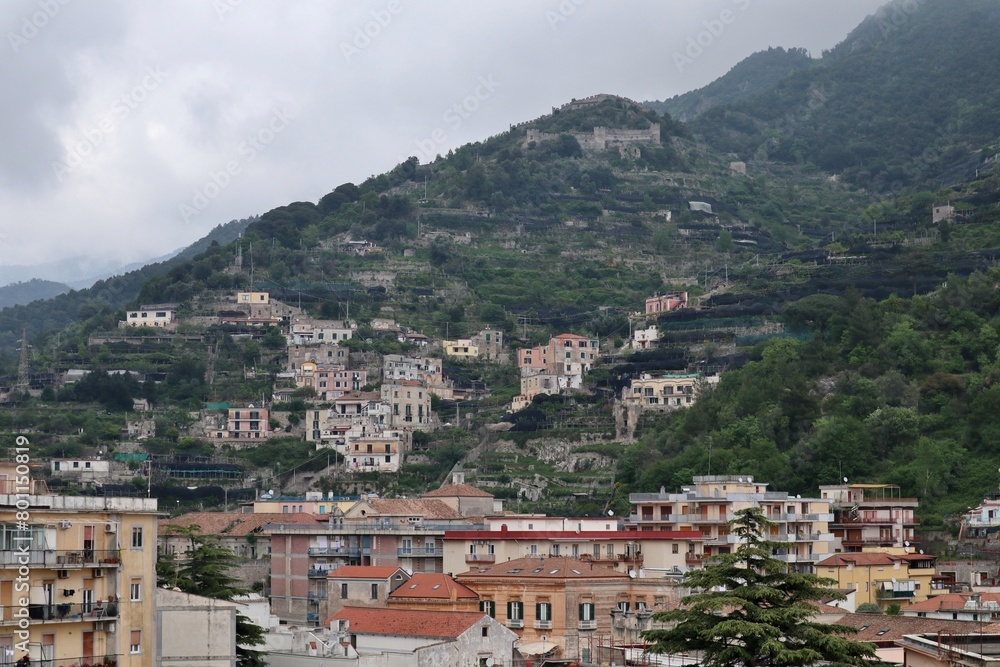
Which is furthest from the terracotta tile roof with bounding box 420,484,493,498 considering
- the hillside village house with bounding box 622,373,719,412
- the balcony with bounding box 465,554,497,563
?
the hillside village house with bounding box 622,373,719,412

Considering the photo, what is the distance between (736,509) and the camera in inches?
2425

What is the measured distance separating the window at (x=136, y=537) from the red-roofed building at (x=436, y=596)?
64.1 ft

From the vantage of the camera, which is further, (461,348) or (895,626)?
(461,348)

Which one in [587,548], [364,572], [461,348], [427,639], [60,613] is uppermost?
[461,348]

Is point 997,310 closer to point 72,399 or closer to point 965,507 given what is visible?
point 965,507

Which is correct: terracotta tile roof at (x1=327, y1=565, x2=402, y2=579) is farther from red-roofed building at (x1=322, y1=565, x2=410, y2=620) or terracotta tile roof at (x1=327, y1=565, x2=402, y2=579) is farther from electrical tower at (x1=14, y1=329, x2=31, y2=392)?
electrical tower at (x1=14, y1=329, x2=31, y2=392)

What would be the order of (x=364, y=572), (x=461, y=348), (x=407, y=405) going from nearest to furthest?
1. (x=364, y=572)
2. (x=407, y=405)
3. (x=461, y=348)

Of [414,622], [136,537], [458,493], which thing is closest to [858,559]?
[458,493]

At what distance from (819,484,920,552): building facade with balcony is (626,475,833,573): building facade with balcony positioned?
1.70m

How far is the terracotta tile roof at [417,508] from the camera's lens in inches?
2749

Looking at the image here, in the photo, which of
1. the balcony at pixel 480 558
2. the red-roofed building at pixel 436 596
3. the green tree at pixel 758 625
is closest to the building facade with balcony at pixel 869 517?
the balcony at pixel 480 558

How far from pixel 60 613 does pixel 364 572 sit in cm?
2706

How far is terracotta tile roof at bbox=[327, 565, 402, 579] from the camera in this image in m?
58.7

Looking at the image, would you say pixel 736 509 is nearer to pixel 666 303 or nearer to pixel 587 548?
pixel 587 548
